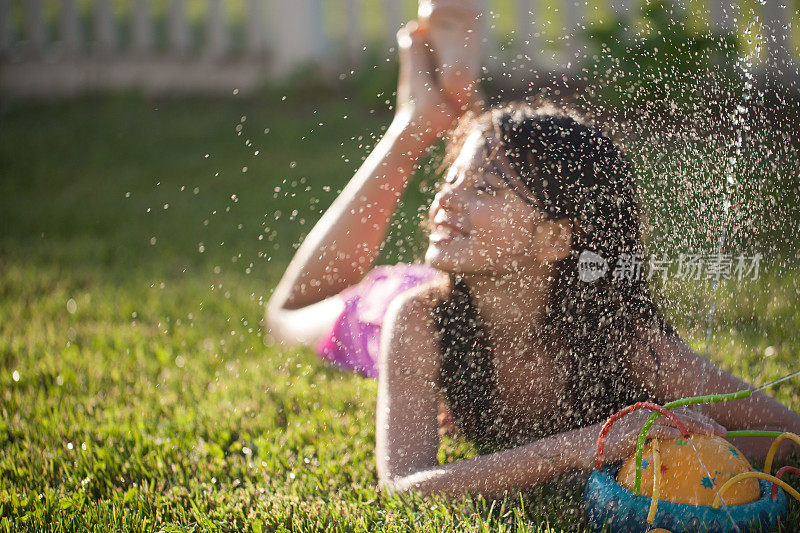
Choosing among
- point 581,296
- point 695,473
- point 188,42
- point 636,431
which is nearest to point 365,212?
→ point 581,296

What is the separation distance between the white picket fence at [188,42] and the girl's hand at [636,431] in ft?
17.2

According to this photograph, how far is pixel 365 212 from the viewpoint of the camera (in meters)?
2.71

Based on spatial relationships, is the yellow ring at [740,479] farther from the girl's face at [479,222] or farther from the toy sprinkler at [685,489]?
the girl's face at [479,222]

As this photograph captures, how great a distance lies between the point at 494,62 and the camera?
A: 6219 millimetres

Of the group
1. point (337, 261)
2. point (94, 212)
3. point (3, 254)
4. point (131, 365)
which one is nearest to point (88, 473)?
point (131, 365)

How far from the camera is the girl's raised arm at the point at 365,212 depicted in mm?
2527

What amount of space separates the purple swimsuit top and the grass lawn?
0.08 metres

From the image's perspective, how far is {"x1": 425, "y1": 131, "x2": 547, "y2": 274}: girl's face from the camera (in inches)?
74.6

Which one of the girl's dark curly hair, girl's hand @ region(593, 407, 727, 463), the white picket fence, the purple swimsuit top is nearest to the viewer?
girl's hand @ region(593, 407, 727, 463)

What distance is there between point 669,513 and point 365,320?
57.3 inches

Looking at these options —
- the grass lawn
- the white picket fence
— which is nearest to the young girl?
the grass lawn

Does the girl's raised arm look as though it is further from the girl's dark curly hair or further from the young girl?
the girl's dark curly hair

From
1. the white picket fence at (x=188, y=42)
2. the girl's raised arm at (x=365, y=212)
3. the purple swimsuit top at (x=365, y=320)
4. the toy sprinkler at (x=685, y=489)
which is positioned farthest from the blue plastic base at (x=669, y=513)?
the white picket fence at (x=188, y=42)

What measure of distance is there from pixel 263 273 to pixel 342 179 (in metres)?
1.46
